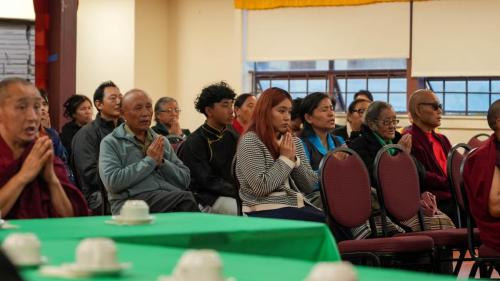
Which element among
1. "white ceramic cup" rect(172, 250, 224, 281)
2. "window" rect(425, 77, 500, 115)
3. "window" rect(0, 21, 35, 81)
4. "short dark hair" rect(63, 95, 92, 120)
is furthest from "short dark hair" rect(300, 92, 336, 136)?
"window" rect(0, 21, 35, 81)

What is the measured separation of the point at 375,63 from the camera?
934 cm

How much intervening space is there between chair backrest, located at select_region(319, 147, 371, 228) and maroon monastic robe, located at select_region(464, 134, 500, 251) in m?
0.43

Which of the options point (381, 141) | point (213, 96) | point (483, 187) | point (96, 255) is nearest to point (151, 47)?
point (213, 96)

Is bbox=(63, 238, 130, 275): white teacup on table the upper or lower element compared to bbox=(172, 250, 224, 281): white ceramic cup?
lower

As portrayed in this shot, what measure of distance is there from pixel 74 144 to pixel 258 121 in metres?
1.51

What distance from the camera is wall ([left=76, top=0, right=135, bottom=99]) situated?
394 inches

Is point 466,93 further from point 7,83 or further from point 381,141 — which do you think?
point 7,83

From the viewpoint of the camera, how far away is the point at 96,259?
1.51m

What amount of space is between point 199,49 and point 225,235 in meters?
7.96

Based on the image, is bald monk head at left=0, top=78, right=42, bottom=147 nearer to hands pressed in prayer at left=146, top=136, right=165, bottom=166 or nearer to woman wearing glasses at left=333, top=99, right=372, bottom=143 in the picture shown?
hands pressed in prayer at left=146, top=136, right=165, bottom=166

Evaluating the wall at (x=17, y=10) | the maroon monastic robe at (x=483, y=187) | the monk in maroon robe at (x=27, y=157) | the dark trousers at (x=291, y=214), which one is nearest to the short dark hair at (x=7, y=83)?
the monk in maroon robe at (x=27, y=157)

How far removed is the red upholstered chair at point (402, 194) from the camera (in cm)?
421

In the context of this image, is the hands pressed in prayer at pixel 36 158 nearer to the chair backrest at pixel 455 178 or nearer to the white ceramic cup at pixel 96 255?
the white ceramic cup at pixel 96 255

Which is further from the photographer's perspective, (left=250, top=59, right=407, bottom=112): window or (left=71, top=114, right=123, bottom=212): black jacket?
(left=250, top=59, right=407, bottom=112): window
